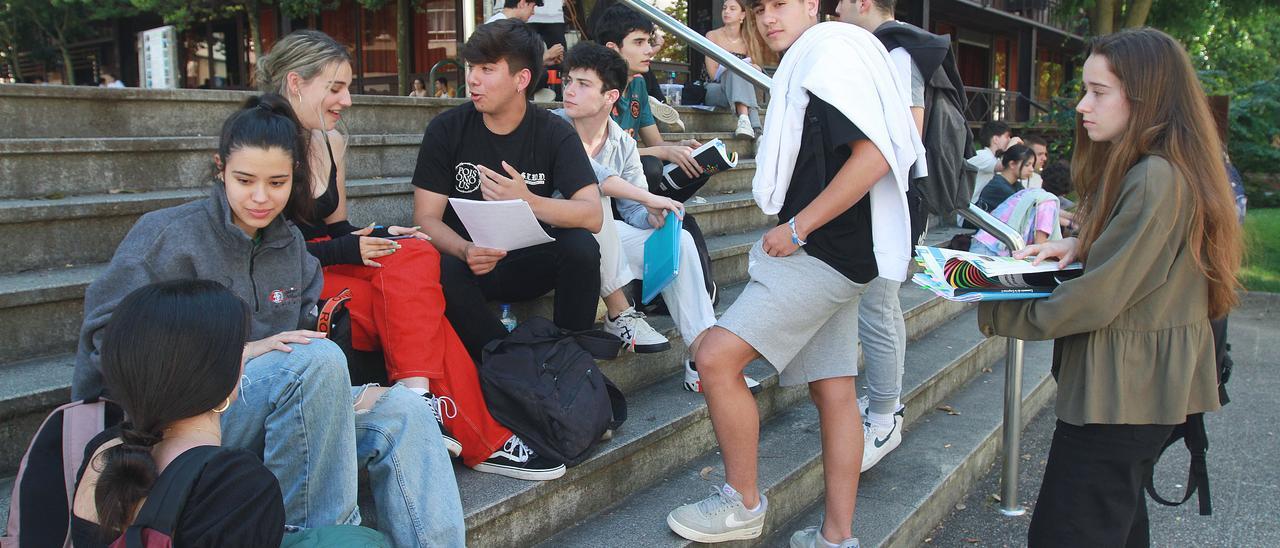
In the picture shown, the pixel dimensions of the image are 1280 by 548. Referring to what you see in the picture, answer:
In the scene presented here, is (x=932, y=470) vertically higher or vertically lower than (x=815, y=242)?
lower

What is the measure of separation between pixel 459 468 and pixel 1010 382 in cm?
219

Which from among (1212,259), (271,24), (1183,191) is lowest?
(1212,259)

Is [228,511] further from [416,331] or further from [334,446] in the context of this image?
[416,331]

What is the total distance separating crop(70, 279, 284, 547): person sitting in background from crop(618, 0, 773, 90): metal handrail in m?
2.51

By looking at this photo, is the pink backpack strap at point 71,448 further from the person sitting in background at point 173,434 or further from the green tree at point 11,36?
the green tree at point 11,36

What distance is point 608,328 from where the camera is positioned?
11.9 ft

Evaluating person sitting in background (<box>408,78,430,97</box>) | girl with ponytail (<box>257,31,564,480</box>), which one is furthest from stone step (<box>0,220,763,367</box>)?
person sitting in background (<box>408,78,430,97</box>)

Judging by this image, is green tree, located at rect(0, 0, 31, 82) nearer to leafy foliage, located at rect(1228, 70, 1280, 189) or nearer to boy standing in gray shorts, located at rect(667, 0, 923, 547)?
boy standing in gray shorts, located at rect(667, 0, 923, 547)

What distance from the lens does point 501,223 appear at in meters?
3.10

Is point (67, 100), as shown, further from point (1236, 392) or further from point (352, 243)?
point (1236, 392)

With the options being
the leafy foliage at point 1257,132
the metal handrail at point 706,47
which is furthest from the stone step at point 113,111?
the leafy foliage at point 1257,132

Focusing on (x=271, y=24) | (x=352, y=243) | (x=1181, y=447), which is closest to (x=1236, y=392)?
(x=1181, y=447)

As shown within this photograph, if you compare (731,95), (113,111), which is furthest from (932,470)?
(731,95)

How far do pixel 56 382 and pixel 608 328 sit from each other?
1864 millimetres
